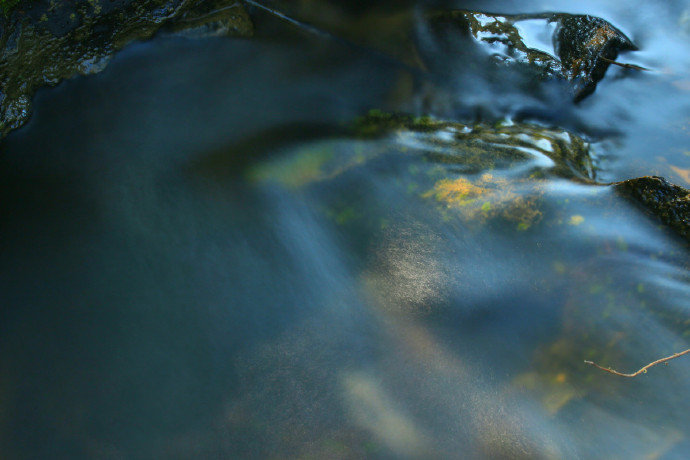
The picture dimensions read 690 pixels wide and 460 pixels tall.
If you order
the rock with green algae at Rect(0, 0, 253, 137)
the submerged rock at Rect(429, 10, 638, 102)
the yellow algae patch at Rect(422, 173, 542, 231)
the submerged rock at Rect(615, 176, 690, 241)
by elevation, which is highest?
the rock with green algae at Rect(0, 0, 253, 137)

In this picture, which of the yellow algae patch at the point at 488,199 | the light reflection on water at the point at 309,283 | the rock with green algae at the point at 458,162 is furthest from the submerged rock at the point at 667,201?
Result: the yellow algae patch at the point at 488,199

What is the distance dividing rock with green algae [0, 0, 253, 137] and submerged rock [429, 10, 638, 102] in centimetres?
149

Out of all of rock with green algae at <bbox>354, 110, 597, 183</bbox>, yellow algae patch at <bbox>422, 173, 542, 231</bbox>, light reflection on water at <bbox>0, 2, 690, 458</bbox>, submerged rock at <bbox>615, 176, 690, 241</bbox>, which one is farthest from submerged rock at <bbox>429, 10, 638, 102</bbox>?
yellow algae patch at <bbox>422, 173, 542, 231</bbox>

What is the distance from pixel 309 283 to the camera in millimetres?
2559

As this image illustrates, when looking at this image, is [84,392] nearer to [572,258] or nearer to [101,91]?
[101,91]

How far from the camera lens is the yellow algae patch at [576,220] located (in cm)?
256

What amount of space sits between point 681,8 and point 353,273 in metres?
2.99

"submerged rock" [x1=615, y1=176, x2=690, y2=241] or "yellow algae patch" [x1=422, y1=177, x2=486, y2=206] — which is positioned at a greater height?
"yellow algae patch" [x1=422, y1=177, x2=486, y2=206]

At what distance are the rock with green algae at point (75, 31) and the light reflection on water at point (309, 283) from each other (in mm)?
115

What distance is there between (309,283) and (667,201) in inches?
75.8

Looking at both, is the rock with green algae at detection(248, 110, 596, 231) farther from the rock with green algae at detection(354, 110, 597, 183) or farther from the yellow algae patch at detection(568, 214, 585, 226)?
the yellow algae patch at detection(568, 214, 585, 226)

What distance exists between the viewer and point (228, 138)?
2.96 metres

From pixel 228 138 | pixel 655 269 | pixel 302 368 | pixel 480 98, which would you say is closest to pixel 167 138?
pixel 228 138

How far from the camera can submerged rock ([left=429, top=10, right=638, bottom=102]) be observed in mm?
3104
